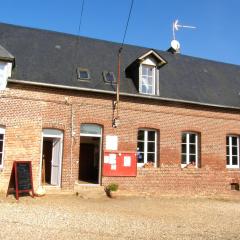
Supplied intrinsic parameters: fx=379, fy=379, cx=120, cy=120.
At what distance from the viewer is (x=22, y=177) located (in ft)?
44.1

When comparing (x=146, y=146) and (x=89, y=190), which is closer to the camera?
(x=89, y=190)

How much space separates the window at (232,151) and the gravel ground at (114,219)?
3.72 metres

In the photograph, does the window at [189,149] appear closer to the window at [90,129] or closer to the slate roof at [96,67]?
the slate roof at [96,67]

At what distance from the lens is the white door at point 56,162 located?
14.7 m

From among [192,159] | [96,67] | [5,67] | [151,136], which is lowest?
[192,159]

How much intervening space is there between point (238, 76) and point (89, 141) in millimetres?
9246

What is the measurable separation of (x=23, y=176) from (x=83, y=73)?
5035 millimetres

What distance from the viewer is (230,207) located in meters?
14.1

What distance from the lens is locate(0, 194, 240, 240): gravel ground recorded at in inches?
332

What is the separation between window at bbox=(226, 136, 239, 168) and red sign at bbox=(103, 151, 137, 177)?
17.0 feet

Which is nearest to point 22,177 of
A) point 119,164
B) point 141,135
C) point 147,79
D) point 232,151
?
point 119,164

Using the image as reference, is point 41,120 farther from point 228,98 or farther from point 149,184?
point 228,98

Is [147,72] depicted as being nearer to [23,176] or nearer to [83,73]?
[83,73]

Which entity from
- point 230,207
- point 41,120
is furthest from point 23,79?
point 230,207
